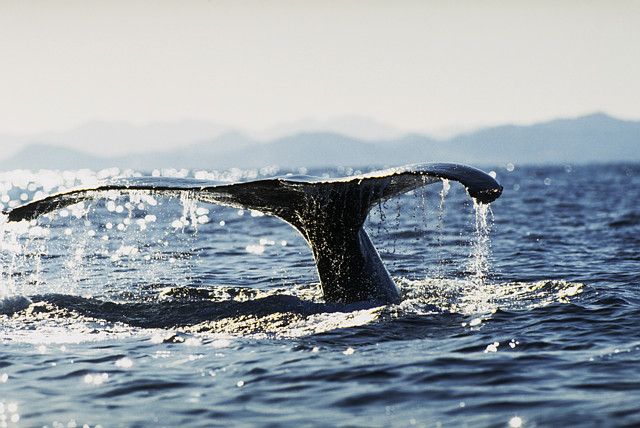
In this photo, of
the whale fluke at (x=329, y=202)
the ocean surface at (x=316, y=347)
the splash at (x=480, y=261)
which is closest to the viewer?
the ocean surface at (x=316, y=347)

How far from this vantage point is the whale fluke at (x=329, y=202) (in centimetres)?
846

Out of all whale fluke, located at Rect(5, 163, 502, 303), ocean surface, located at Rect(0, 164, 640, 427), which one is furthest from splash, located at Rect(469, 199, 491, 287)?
whale fluke, located at Rect(5, 163, 502, 303)

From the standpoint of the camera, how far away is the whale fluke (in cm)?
846

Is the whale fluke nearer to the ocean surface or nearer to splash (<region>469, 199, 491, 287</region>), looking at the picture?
the ocean surface

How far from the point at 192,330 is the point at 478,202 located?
2.96 metres

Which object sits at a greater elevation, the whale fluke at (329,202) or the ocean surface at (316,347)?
the whale fluke at (329,202)

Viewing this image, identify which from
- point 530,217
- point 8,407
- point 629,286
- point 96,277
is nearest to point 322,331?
point 8,407

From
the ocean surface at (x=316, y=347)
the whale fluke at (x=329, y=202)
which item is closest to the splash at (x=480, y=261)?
the ocean surface at (x=316, y=347)

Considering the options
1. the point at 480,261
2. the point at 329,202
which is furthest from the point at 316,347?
the point at 480,261

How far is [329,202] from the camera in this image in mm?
9133

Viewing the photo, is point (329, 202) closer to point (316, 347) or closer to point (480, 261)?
point (316, 347)

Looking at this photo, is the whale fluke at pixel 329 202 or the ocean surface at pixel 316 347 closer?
the ocean surface at pixel 316 347

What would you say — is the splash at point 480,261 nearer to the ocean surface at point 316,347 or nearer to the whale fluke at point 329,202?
the ocean surface at point 316,347

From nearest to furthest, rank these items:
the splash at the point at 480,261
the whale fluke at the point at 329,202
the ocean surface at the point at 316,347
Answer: the ocean surface at the point at 316,347 < the whale fluke at the point at 329,202 < the splash at the point at 480,261
